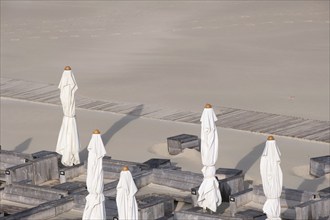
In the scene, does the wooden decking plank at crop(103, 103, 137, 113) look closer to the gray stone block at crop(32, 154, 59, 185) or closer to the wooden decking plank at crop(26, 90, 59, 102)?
the wooden decking plank at crop(26, 90, 59, 102)

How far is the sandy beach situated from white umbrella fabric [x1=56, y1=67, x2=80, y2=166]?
1.52m

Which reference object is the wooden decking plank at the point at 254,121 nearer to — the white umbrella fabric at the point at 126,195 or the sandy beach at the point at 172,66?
the sandy beach at the point at 172,66

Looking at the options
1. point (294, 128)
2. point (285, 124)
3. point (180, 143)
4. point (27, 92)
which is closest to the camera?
point (180, 143)

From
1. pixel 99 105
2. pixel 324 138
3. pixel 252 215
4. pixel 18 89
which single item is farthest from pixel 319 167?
pixel 18 89

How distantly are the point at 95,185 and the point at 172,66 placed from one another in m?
21.4

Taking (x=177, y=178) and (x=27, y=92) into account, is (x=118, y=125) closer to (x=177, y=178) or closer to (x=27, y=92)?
(x=27, y=92)

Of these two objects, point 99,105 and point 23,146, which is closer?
point 23,146

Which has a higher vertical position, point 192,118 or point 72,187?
point 192,118

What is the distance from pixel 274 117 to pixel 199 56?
35.7ft

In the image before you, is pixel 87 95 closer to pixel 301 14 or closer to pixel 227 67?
pixel 227 67

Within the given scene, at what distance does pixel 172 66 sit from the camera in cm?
5381

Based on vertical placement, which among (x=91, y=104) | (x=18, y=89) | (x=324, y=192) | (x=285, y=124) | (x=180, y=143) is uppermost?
(x=18, y=89)

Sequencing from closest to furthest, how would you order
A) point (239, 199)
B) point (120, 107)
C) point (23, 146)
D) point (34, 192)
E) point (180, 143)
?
point (239, 199), point (34, 192), point (180, 143), point (23, 146), point (120, 107)

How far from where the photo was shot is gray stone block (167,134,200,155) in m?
40.9
